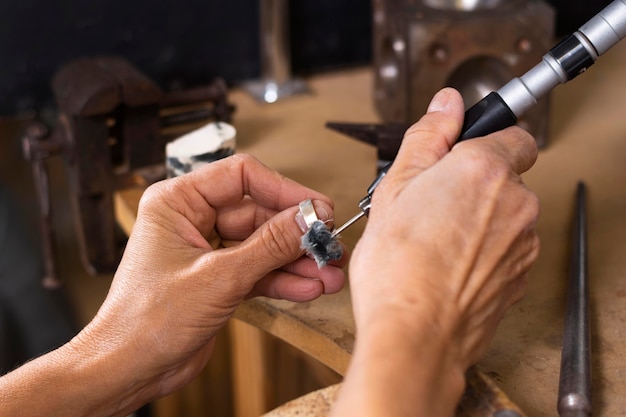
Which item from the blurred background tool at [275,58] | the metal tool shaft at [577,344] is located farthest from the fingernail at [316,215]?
the blurred background tool at [275,58]

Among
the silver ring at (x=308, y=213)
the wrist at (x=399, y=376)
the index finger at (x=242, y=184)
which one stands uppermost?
the index finger at (x=242, y=184)

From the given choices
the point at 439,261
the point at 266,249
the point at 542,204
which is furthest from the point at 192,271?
the point at 542,204

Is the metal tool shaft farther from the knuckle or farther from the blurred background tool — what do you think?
the blurred background tool

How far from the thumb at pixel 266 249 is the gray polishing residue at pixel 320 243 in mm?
18

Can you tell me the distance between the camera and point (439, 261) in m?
0.60

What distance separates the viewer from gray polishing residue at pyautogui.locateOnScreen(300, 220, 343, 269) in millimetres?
745

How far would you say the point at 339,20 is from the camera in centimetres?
153

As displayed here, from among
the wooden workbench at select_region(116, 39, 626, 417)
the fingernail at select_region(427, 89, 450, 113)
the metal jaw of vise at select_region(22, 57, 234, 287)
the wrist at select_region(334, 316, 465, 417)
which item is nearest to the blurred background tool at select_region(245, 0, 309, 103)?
the wooden workbench at select_region(116, 39, 626, 417)

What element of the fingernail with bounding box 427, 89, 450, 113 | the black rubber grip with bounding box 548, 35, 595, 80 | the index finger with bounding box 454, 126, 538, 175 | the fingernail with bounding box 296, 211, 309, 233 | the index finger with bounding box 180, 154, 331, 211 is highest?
the black rubber grip with bounding box 548, 35, 595, 80

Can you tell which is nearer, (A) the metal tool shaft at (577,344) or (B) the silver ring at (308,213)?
(A) the metal tool shaft at (577,344)

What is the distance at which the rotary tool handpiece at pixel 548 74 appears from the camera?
708 millimetres

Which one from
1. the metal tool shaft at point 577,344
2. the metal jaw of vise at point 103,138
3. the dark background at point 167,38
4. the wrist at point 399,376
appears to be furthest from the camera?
the dark background at point 167,38

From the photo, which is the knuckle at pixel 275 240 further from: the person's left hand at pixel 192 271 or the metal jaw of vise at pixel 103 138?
the metal jaw of vise at pixel 103 138

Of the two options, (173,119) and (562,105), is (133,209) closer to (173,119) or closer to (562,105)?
(173,119)
